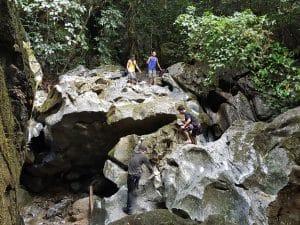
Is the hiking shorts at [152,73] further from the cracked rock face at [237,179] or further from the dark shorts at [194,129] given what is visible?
the cracked rock face at [237,179]

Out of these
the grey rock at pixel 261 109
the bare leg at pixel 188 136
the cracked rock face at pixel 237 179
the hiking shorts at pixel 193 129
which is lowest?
the cracked rock face at pixel 237 179

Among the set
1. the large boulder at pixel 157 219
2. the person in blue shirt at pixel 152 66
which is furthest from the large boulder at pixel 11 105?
the person in blue shirt at pixel 152 66

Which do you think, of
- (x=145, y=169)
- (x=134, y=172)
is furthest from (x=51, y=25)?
(x=134, y=172)

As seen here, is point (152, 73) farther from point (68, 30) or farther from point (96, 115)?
point (68, 30)

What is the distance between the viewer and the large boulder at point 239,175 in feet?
37.0

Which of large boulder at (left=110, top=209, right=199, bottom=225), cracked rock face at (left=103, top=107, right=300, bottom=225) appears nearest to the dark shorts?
cracked rock face at (left=103, top=107, right=300, bottom=225)

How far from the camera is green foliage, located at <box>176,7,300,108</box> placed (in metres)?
16.8

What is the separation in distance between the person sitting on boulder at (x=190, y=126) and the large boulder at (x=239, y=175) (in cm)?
111

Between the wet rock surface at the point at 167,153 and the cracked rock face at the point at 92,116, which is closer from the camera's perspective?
the wet rock surface at the point at 167,153

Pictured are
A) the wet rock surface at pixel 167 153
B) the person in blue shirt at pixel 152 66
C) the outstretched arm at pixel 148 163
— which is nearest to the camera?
the wet rock surface at pixel 167 153

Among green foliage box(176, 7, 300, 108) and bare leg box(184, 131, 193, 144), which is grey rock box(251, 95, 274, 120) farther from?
bare leg box(184, 131, 193, 144)

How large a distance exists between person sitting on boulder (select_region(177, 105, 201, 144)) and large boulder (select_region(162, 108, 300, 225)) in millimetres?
1107

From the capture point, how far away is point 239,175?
40.9ft

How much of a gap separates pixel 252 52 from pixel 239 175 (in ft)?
20.7
